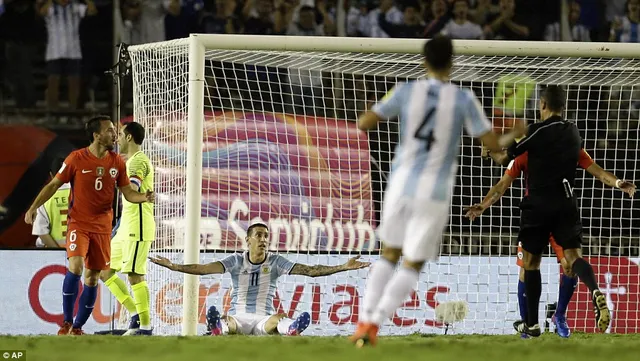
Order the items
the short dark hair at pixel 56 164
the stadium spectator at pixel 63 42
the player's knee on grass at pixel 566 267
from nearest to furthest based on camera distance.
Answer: the player's knee on grass at pixel 566 267 → the short dark hair at pixel 56 164 → the stadium spectator at pixel 63 42

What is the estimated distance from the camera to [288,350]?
20.8ft

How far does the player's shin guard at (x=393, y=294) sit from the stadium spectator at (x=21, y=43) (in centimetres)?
855

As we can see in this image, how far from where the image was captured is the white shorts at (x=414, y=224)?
620 centimetres

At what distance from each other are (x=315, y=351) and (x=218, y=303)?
5.13 meters

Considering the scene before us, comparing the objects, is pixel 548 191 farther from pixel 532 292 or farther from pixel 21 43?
pixel 21 43

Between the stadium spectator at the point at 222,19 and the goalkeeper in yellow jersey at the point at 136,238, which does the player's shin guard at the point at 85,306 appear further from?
the stadium spectator at the point at 222,19

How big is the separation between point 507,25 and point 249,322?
279 inches

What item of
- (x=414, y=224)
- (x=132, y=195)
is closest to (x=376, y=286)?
(x=414, y=224)

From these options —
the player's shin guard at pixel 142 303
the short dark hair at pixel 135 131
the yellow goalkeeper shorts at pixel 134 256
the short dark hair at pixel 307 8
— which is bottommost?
the player's shin guard at pixel 142 303

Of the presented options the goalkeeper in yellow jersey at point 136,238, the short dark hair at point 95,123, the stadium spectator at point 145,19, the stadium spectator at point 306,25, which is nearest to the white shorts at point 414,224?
the short dark hair at point 95,123

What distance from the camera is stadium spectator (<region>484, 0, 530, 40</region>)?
15.0 m

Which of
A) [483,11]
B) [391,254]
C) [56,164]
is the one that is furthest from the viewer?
[483,11]

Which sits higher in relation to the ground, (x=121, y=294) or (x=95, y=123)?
(x=95, y=123)

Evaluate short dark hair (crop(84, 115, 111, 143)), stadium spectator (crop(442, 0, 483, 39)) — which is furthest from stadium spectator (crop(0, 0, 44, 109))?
stadium spectator (crop(442, 0, 483, 39))
